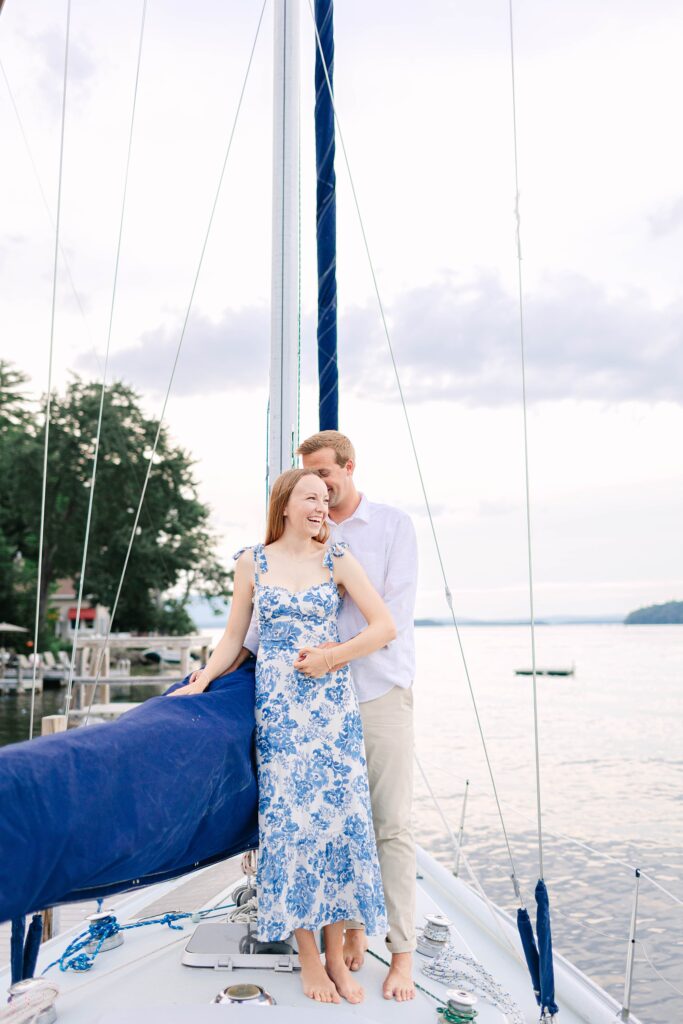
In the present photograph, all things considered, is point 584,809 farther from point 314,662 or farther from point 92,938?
point 314,662

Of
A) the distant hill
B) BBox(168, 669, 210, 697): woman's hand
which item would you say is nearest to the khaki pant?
BBox(168, 669, 210, 697): woman's hand

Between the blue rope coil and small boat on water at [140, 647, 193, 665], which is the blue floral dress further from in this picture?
small boat on water at [140, 647, 193, 665]

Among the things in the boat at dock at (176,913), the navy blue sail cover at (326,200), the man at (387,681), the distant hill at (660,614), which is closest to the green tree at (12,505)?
the navy blue sail cover at (326,200)

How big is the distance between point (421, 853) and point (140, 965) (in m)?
→ 2.43

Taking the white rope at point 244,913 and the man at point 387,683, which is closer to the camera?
the man at point 387,683

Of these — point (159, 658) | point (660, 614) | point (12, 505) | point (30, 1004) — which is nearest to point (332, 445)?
point (30, 1004)

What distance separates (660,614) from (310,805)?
110879 mm

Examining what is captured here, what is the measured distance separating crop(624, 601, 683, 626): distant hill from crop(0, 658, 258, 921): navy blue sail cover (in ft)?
311

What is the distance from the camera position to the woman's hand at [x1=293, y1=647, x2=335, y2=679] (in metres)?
2.36

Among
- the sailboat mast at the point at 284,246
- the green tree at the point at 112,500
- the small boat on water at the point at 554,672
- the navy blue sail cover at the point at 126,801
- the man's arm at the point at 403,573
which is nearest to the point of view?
the navy blue sail cover at the point at 126,801

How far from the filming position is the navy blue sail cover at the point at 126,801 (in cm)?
141

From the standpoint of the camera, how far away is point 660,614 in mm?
104188

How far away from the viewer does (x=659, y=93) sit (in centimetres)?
518

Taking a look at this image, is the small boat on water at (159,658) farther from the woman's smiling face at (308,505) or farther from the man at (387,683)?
the woman's smiling face at (308,505)
